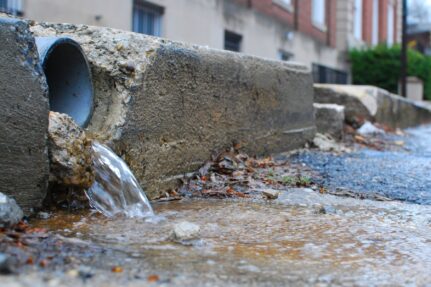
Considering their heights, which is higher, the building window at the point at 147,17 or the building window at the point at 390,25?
the building window at the point at 390,25

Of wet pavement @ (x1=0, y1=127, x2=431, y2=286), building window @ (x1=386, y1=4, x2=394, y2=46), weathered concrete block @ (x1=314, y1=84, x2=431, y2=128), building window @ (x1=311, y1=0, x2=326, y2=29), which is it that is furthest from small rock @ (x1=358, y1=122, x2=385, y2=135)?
building window @ (x1=386, y1=4, x2=394, y2=46)

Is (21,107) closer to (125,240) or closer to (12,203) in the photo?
(12,203)

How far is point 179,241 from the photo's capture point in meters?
2.45

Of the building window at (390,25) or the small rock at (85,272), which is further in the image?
the building window at (390,25)

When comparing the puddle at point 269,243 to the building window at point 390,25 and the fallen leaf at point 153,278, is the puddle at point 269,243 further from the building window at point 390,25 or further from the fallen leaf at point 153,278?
the building window at point 390,25

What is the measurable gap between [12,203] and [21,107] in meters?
0.45

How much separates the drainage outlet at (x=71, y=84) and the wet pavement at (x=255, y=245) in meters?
0.73

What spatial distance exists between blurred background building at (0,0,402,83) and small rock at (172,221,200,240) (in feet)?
16.9

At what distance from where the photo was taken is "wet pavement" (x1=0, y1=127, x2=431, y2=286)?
6.44 feet

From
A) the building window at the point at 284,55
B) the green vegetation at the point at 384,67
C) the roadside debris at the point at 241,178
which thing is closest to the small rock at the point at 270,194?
the roadside debris at the point at 241,178

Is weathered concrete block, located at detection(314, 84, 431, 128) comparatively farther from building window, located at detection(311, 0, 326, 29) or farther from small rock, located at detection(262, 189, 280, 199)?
building window, located at detection(311, 0, 326, 29)

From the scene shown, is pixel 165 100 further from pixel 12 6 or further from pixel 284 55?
pixel 284 55

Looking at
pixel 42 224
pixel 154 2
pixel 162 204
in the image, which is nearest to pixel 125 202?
pixel 162 204

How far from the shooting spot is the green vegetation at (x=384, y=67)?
811 inches
